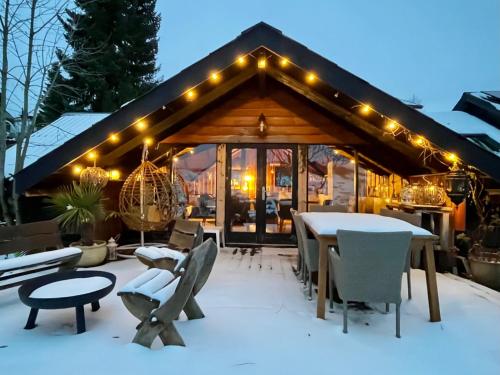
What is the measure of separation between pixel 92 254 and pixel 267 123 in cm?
402

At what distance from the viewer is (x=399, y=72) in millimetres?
81625

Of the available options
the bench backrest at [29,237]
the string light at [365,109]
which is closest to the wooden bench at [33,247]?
the bench backrest at [29,237]

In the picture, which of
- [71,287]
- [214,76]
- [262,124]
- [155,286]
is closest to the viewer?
[155,286]

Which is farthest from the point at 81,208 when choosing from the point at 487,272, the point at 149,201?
the point at 487,272

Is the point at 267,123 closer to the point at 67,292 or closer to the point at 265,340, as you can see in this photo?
the point at 265,340

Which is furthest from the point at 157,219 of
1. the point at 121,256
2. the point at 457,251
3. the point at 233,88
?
the point at 457,251

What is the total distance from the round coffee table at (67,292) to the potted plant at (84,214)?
172 cm

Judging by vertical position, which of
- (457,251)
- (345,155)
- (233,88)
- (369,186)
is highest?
(233,88)

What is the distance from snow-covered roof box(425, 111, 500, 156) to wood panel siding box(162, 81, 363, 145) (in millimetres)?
1973

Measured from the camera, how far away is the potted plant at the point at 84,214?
474 centimetres

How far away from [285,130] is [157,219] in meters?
3.13

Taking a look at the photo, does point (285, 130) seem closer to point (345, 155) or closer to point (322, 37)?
point (345, 155)

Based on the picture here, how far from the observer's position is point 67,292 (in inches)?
111

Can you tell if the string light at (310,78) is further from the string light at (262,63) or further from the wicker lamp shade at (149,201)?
the wicker lamp shade at (149,201)
